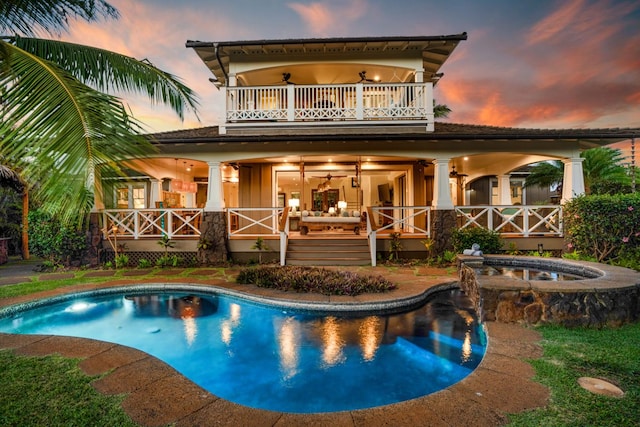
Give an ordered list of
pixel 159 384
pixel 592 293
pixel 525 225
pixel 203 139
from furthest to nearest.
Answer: pixel 525 225 < pixel 203 139 < pixel 592 293 < pixel 159 384

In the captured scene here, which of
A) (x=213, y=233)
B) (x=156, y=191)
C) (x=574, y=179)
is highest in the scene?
(x=156, y=191)

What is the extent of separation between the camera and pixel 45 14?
12.6ft

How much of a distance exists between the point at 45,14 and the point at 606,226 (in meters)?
11.8

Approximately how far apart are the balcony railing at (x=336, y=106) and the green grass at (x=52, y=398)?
8595 millimetres

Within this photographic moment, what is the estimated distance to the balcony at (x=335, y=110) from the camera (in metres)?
10.2

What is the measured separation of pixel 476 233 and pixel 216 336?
302 inches

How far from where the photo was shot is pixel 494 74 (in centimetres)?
1582

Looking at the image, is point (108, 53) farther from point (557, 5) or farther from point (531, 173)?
point (531, 173)

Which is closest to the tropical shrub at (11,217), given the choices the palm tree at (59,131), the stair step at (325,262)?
the stair step at (325,262)

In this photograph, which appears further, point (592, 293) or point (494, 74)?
point (494, 74)

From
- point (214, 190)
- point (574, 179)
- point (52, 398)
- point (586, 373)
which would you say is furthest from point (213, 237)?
point (574, 179)

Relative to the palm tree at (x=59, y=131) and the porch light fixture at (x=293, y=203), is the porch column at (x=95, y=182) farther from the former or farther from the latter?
the porch light fixture at (x=293, y=203)

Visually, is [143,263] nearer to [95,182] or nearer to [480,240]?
[95,182]

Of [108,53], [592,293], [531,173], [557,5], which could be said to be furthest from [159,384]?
[531,173]
